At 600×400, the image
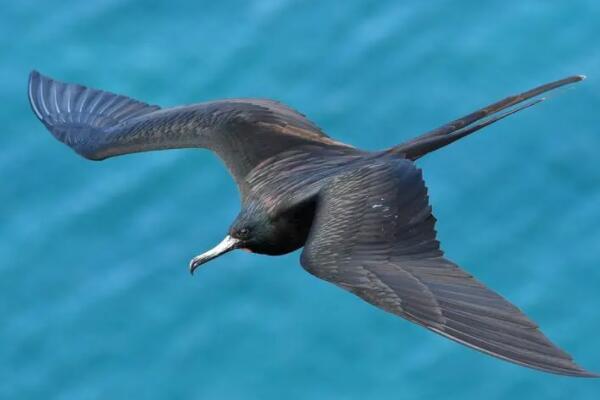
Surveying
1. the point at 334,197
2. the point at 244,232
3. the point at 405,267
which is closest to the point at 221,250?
the point at 244,232

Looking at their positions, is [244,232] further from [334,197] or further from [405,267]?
[405,267]

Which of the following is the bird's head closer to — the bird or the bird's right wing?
the bird

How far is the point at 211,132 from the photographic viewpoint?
310 inches

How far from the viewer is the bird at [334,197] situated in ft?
20.2

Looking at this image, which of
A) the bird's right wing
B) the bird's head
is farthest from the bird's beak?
the bird's right wing

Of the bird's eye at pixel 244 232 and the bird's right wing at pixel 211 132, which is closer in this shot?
the bird's eye at pixel 244 232

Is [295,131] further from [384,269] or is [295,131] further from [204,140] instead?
[384,269]

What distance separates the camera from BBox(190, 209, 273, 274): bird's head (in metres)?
7.23

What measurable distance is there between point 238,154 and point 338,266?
1372mm

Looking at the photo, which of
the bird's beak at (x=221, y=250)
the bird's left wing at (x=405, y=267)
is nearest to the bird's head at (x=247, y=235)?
the bird's beak at (x=221, y=250)

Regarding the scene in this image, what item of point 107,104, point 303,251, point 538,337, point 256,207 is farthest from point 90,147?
point 538,337

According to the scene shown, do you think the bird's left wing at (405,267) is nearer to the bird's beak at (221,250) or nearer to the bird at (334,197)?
the bird at (334,197)

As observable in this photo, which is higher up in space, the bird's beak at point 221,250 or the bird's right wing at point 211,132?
the bird's right wing at point 211,132

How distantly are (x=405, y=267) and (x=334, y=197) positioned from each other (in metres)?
0.54
